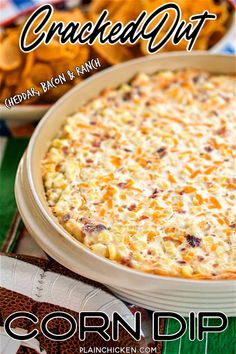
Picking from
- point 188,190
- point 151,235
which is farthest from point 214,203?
point 151,235

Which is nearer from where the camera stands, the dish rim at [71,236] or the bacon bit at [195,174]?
the dish rim at [71,236]

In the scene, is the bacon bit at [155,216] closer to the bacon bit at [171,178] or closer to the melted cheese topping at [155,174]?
the melted cheese topping at [155,174]

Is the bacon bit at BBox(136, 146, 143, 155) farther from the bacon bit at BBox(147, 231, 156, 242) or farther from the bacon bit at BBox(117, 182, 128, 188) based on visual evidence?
the bacon bit at BBox(147, 231, 156, 242)

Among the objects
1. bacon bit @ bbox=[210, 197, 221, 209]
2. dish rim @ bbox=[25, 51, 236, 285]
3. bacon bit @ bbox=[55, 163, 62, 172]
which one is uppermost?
dish rim @ bbox=[25, 51, 236, 285]

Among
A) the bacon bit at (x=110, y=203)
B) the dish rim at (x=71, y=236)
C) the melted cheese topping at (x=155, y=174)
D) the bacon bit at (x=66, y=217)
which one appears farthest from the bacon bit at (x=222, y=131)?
the bacon bit at (x=66, y=217)

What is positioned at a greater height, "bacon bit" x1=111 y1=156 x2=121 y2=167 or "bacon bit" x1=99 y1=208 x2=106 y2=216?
"bacon bit" x1=111 y1=156 x2=121 y2=167

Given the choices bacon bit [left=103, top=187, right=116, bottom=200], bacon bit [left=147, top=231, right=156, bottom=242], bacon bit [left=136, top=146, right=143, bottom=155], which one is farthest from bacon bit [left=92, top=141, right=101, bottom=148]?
→ bacon bit [left=147, top=231, right=156, bottom=242]

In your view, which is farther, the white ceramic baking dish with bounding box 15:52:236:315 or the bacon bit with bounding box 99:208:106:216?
the bacon bit with bounding box 99:208:106:216

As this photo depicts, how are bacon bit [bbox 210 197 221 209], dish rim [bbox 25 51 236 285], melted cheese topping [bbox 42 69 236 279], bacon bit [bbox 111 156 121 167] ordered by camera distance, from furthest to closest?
bacon bit [bbox 111 156 121 167] < bacon bit [bbox 210 197 221 209] < melted cheese topping [bbox 42 69 236 279] < dish rim [bbox 25 51 236 285]
